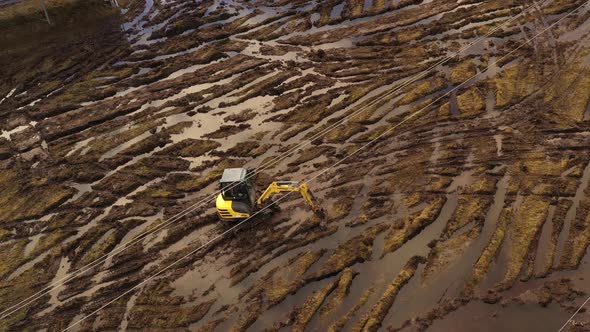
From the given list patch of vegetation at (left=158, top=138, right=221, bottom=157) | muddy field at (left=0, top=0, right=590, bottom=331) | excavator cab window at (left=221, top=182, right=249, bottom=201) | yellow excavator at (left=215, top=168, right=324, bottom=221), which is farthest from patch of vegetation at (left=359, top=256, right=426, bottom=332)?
patch of vegetation at (left=158, top=138, right=221, bottom=157)

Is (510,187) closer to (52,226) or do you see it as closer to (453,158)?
(453,158)

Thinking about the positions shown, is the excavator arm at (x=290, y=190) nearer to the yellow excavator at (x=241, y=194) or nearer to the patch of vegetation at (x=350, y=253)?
the yellow excavator at (x=241, y=194)

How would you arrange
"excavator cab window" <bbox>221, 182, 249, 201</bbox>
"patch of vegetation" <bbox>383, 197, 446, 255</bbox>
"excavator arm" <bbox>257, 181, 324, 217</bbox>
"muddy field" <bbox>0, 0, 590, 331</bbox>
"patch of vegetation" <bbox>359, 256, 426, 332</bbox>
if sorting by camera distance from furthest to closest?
"excavator arm" <bbox>257, 181, 324, 217</bbox>, "excavator cab window" <bbox>221, 182, 249, 201</bbox>, "patch of vegetation" <bbox>383, 197, 446, 255</bbox>, "muddy field" <bbox>0, 0, 590, 331</bbox>, "patch of vegetation" <bbox>359, 256, 426, 332</bbox>

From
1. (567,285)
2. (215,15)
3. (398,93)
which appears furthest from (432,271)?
(215,15)

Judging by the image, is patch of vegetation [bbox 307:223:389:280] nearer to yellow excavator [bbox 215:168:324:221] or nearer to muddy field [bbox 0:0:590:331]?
muddy field [bbox 0:0:590:331]

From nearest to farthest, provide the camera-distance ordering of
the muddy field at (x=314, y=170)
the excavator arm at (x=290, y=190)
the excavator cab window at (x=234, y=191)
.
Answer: the muddy field at (x=314, y=170), the excavator cab window at (x=234, y=191), the excavator arm at (x=290, y=190)

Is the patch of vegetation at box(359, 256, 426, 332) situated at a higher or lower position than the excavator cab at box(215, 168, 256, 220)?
lower

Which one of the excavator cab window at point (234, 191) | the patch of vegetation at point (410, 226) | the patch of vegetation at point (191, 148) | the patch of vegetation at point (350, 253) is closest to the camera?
the patch of vegetation at point (350, 253)

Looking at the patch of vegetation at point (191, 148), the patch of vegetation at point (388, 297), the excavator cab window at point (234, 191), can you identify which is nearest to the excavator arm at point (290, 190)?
the excavator cab window at point (234, 191)
